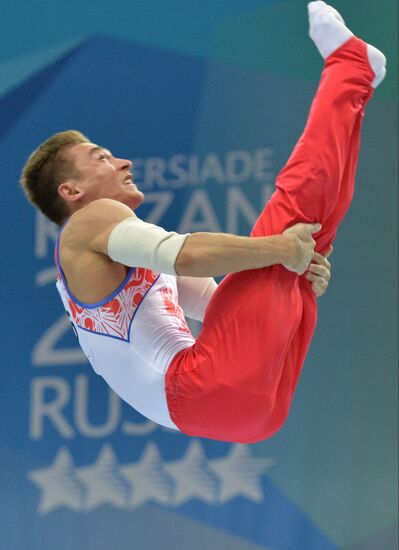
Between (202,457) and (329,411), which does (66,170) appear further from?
(329,411)

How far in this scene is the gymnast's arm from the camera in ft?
7.37

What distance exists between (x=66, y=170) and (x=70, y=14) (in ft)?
3.33

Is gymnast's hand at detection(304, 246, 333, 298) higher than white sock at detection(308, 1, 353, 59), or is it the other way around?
white sock at detection(308, 1, 353, 59)

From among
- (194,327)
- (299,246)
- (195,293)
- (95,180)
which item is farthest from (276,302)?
(194,327)

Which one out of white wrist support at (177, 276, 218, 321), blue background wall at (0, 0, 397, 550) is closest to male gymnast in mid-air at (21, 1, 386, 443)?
white wrist support at (177, 276, 218, 321)

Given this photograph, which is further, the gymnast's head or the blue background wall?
the blue background wall

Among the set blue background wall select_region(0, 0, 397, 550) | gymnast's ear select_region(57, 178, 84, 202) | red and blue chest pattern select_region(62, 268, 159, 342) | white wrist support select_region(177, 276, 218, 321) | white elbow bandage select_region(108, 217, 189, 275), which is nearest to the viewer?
white elbow bandage select_region(108, 217, 189, 275)

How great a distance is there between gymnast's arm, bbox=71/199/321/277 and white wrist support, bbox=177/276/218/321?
464 mm

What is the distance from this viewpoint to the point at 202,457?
360cm

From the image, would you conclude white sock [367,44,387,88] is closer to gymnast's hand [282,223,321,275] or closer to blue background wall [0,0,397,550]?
gymnast's hand [282,223,321,275]

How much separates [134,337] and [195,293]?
0.37 metres

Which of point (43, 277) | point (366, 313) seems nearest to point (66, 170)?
point (43, 277)

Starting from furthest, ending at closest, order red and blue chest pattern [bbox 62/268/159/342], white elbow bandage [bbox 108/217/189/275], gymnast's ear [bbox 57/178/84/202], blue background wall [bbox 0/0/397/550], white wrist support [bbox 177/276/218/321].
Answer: blue background wall [bbox 0/0/397/550] → white wrist support [bbox 177/276/218/321] → gymnast's ear [bbox 57/178/84/202] → red and blue chest pattern [bbox 62/268/159/342] → white elbow bandage [bbox 108/217/189/275]

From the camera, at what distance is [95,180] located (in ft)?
8.30
